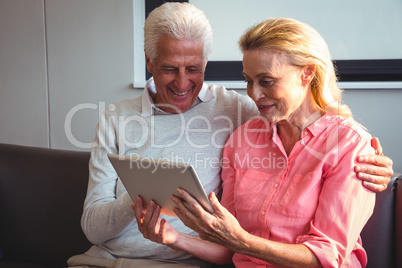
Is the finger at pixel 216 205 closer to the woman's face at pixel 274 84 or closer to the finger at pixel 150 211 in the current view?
the finger at pixel 150 211

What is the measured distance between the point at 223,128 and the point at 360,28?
108cm

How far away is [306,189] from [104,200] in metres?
0.69

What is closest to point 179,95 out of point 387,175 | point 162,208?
point 162,208

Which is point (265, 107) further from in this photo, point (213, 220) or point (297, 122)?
point (213, 220)

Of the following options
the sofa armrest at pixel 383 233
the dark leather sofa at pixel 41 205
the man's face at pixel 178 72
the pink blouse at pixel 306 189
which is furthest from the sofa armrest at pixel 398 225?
the dark leather sofa at pixel 41 205

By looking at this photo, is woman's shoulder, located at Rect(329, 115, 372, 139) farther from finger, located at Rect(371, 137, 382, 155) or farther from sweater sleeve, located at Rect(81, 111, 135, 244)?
sweater sleeve, located at Rect(81, 111, 135, 244)

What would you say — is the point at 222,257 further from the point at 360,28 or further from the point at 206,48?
the point at 360,28

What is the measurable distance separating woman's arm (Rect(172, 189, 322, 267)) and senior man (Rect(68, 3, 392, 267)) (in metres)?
0.30

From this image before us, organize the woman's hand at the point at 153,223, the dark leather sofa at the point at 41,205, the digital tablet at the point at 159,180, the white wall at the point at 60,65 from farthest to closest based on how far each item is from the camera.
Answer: the white wall at the point at 60,65 → the dark leather sofa at the point at 41,205 → the woman's hand at the point at 153,223 → the digital tablet at the point at 159,180

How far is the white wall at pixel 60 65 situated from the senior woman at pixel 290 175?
133 centimetres

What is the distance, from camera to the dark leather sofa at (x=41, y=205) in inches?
70.2

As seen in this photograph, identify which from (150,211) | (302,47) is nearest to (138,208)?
(150,211)

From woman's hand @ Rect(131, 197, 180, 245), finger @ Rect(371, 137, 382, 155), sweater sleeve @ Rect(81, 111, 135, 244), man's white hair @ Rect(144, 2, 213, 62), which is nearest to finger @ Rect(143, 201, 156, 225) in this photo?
woman's hand @ Rect(131, 197, 180, 245)

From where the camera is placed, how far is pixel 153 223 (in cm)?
119
